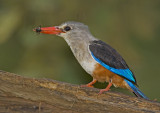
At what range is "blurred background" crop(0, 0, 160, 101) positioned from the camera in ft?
25.4

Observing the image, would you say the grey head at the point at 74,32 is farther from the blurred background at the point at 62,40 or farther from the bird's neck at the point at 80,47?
the blurred background at the point at 62,40

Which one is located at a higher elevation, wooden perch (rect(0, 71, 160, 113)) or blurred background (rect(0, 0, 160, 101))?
blurred background (rect(0, 0, 160, 101))

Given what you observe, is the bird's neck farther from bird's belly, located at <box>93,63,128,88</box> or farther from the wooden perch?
the wooden perch

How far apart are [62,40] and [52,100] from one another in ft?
9.40

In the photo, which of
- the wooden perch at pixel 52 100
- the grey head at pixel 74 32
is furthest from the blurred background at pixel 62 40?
the wooden perch at pixel 52 100

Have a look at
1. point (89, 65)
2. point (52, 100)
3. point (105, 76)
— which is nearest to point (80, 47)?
point (89, 65)

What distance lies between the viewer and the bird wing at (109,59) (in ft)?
21.8

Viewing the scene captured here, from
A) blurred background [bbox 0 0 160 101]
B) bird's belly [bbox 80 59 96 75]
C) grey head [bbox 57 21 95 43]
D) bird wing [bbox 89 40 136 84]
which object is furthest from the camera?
blurred background [bbox 0 0 160 101]

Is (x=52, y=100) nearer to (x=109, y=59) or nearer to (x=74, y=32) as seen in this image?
(x=109, y=59)

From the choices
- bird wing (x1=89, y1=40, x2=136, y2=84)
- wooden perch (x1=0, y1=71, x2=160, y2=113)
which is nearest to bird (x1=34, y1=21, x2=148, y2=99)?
bird wing (x1=89, y1=40, x2=136, y2=84)

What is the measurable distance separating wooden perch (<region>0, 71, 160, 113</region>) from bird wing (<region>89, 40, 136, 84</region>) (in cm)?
101

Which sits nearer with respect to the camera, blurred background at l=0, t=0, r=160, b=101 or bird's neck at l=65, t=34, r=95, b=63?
bird's neck at l=65, t=34, r=95, b=63

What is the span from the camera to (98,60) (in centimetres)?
661

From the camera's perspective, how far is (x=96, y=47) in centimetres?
676
